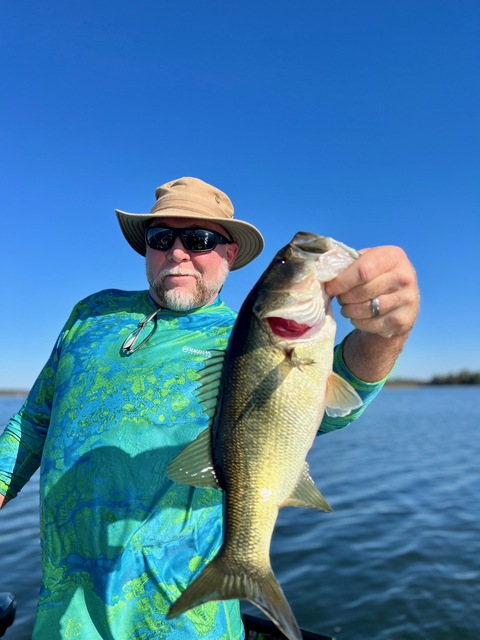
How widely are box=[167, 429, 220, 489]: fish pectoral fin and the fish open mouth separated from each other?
640 millimetres

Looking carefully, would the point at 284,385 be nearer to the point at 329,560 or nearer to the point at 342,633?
the point at 342,633

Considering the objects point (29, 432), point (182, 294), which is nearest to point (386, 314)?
point (182, 294)

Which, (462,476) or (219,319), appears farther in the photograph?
(462,476)

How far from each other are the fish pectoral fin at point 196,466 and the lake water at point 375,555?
573 centimetres

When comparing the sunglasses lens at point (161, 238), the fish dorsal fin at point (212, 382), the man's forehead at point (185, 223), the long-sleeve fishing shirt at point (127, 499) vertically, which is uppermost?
the man's forehead at point (185, 223)

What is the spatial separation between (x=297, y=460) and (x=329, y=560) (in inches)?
301

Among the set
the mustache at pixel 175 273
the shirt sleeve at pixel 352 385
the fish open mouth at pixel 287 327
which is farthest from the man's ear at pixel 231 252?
the fish open mouth at pixel 287 327

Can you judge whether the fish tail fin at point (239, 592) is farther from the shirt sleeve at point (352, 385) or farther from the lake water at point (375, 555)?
the lake water at point (375, 555)

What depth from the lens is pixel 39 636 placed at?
320 cm

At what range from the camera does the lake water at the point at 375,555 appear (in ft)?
24.1

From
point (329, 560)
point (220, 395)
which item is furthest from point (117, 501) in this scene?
point (329, 560)

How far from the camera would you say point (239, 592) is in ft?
7.49

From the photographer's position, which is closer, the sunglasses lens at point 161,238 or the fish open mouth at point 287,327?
the fish open mouth at point 287,327

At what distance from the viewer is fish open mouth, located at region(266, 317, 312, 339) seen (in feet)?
8.12
